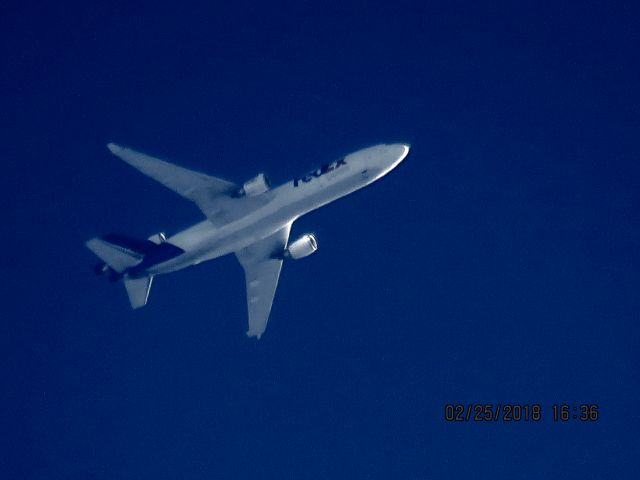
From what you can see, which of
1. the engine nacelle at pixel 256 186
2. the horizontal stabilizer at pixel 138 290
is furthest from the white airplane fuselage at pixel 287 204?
the horizontal stabilizer at pixel 138 290

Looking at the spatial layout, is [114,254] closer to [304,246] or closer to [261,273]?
[261,273]

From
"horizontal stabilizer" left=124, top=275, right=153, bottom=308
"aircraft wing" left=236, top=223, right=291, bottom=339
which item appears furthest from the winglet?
"aircraft wing" left=236, top=223, right=291, bottom=339

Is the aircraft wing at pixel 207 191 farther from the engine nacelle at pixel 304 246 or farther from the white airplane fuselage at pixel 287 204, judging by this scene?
the engine nacelle at pixel 304 246

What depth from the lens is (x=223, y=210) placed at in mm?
51844

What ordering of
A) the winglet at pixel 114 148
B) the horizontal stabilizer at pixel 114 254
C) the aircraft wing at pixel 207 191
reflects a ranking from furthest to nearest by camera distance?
the horizontal stabilizer at pixel 114 254, the aircraft wing at pixel 207 191, the winglet at pixel 114 148

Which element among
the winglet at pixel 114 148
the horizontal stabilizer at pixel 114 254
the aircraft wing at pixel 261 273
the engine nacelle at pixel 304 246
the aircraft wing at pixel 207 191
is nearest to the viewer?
the winglet at pixel 114 148

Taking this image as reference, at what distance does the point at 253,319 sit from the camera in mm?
59719

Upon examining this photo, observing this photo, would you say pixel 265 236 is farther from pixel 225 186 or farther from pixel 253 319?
pixel 253 319

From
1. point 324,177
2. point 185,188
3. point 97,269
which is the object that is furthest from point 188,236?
point 324,177

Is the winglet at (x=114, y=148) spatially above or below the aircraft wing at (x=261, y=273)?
above

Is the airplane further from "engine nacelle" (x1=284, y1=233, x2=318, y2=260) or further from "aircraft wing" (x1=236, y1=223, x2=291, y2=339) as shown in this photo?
"aircraft wing" (x1=236, y1=223, x2=291, y2=339)

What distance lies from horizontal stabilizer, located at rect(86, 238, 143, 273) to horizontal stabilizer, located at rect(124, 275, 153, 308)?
1995 mm

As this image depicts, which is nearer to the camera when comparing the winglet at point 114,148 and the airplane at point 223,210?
the winglet at point 114,148

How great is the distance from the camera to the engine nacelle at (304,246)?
55.3 metres
